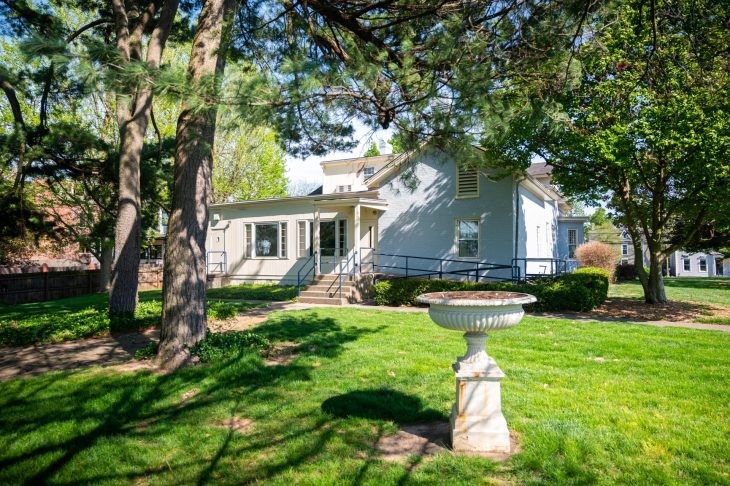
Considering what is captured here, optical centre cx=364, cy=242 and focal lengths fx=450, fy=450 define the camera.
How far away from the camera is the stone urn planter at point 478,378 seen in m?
3.67

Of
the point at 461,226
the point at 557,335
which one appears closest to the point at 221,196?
the point at 461,226

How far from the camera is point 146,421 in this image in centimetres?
451

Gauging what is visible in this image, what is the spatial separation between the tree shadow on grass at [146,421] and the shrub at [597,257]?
2423 centimetres

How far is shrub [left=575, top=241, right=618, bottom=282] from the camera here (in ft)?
85.1

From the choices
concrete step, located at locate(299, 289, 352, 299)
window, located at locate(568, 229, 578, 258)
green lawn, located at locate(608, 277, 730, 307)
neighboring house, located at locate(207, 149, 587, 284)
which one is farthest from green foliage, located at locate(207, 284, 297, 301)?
window, located at locate(568, 229, 578, 258)

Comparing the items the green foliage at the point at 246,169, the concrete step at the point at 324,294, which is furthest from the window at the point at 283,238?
the green foliage at the point at 246,169

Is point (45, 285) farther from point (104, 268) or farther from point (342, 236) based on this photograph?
point (342, 236)

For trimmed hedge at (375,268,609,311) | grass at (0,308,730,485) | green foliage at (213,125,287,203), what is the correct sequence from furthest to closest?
green foliage at (213,125,287,203) → trimmed hedge at (375,268,609,311) → grass at (0,308,730,485)

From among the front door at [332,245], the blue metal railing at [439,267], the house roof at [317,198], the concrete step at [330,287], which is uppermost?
the house roof at [317,198]

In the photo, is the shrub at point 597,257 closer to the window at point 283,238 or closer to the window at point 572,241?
the window at point 572,241

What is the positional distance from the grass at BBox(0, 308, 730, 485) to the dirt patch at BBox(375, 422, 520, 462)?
110 mm

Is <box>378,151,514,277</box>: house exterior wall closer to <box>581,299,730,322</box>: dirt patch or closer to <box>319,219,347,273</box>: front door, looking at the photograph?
<box>319,219,347,273</box>: front door

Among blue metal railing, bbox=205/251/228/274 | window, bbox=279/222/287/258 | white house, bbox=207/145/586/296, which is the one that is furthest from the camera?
blue metal railing, bbox=205/251/228/274

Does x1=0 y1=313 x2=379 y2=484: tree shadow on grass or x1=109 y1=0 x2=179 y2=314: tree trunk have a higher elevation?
x1=109 y1=0 x2=179 y2=314: tree trunk
